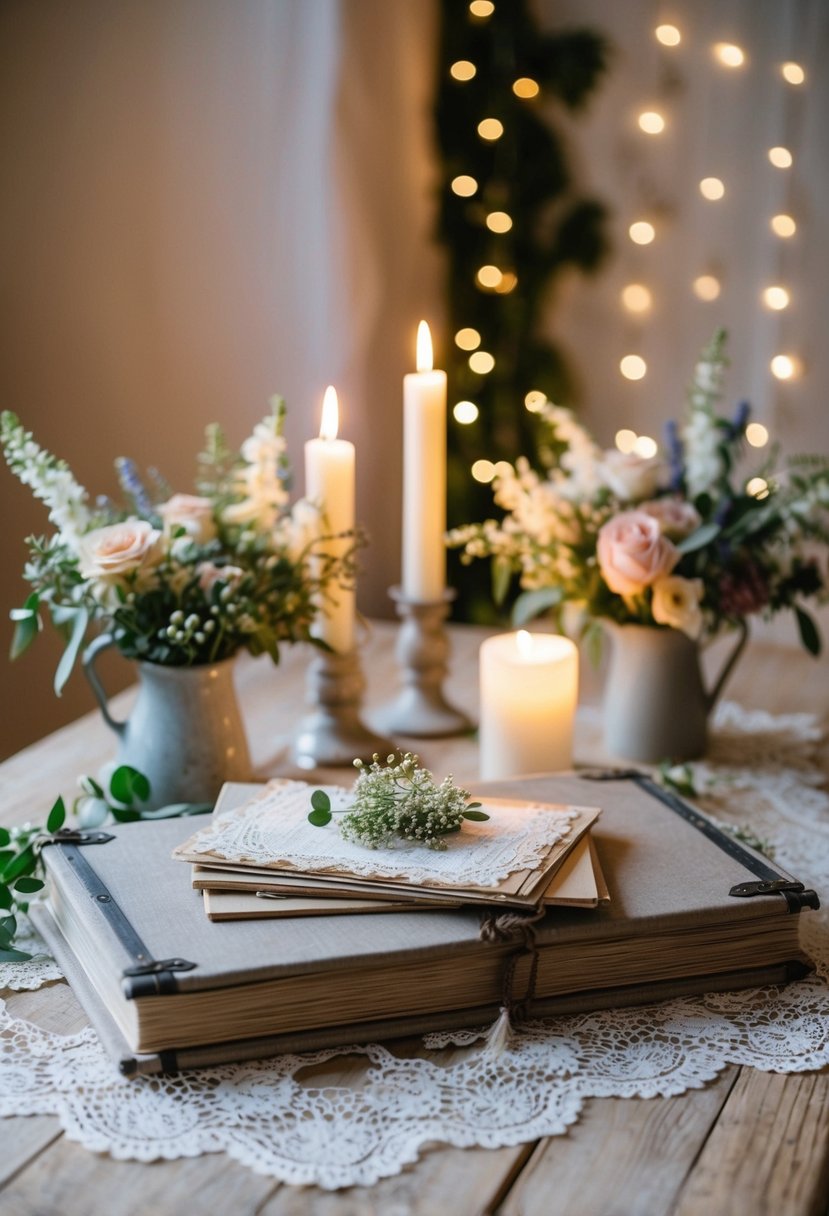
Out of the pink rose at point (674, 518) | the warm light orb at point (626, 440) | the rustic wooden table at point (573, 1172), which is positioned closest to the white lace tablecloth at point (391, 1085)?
the rustic wooden table at point (573, 1172)

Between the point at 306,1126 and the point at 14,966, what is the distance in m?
0.29

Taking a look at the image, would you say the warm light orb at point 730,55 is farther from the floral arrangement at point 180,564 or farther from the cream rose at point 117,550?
the cream rose at point 117,550

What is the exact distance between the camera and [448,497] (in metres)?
2.85

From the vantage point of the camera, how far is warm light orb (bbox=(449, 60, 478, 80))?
2.71m

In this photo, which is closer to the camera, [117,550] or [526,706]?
[117,550]

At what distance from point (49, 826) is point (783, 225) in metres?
2.19

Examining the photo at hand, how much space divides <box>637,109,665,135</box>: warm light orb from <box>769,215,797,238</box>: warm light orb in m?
0.33

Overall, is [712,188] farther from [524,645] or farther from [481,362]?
[524,645]

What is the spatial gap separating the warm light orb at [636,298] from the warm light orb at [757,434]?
370 millimetres

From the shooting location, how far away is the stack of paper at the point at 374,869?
84 centimetres

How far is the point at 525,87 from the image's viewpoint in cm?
273

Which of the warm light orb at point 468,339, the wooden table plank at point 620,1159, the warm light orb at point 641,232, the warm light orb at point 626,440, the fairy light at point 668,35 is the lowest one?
the wooden table plank at point 620,1159

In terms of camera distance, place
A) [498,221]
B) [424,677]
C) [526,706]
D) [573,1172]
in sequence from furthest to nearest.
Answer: [498,221]
[424,677]
[526,706]
[573,1172]

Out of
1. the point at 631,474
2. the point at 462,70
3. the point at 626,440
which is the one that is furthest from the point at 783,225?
the point at 631,474
